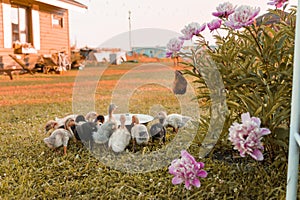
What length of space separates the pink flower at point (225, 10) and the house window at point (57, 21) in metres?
8.74

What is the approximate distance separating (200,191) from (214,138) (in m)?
0.32

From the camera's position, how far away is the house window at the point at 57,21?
955 centimetres

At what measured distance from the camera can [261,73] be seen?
1.42m

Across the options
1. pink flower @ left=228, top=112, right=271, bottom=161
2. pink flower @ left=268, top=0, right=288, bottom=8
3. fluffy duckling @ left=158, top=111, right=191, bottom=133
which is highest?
pink flower @ left=268, top=0, right=288, bottom=8

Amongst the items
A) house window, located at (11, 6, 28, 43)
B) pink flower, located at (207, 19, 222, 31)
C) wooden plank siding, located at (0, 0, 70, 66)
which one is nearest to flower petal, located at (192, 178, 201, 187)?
pink flower, located at (207, 19, 222, 31)

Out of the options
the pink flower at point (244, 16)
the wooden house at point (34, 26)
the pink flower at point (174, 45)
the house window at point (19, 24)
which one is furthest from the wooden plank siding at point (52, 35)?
the pink flower at point (244, 16)

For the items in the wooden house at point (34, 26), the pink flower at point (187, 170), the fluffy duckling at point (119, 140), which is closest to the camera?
the pink flower at point (187, 170)

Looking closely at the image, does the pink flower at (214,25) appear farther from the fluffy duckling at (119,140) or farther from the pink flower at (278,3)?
the fluffy duckling at (119,140)

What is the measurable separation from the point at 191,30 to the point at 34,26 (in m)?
7.54

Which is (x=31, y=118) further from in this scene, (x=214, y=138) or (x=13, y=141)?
(x=214, y=138)

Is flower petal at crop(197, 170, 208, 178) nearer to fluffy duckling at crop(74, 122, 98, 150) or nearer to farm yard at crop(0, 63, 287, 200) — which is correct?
farm yard at crop(0, 63, 287, 200)

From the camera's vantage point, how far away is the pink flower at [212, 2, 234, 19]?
4.92ft

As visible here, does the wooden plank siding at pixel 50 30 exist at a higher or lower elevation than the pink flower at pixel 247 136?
higher

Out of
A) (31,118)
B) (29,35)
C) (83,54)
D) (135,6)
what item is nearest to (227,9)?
(31,118)
